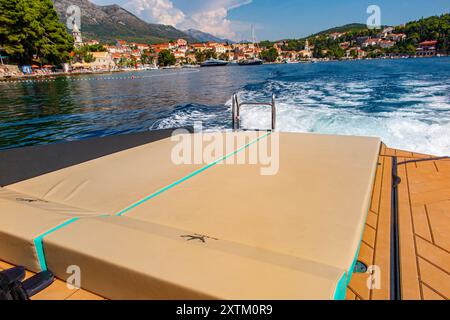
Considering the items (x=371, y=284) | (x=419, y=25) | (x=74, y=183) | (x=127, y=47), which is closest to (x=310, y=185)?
(x=371, y=284)

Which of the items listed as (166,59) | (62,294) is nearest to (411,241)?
(62,294)

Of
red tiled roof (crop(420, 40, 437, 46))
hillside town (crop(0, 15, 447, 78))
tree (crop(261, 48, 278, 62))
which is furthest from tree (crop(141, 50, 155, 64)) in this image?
red tiled roof (crop(420, 40, 437, 46))

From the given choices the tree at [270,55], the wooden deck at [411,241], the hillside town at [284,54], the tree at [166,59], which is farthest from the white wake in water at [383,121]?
the tree at [270,55]

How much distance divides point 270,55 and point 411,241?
123094 mm

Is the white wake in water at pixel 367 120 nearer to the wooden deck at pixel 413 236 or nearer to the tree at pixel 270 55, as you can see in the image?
the wooden deck at pixel 413 236

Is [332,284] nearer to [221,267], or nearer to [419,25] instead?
[221,267]

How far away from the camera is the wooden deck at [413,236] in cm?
138

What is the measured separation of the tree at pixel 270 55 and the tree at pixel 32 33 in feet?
269

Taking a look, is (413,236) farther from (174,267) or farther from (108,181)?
(108,181)

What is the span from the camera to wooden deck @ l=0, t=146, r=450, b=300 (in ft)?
4.41

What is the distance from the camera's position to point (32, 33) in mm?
41156

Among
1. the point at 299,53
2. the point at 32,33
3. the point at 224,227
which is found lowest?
the point at 224,227

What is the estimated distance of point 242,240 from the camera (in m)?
1.44

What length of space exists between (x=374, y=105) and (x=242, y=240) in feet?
32.8
